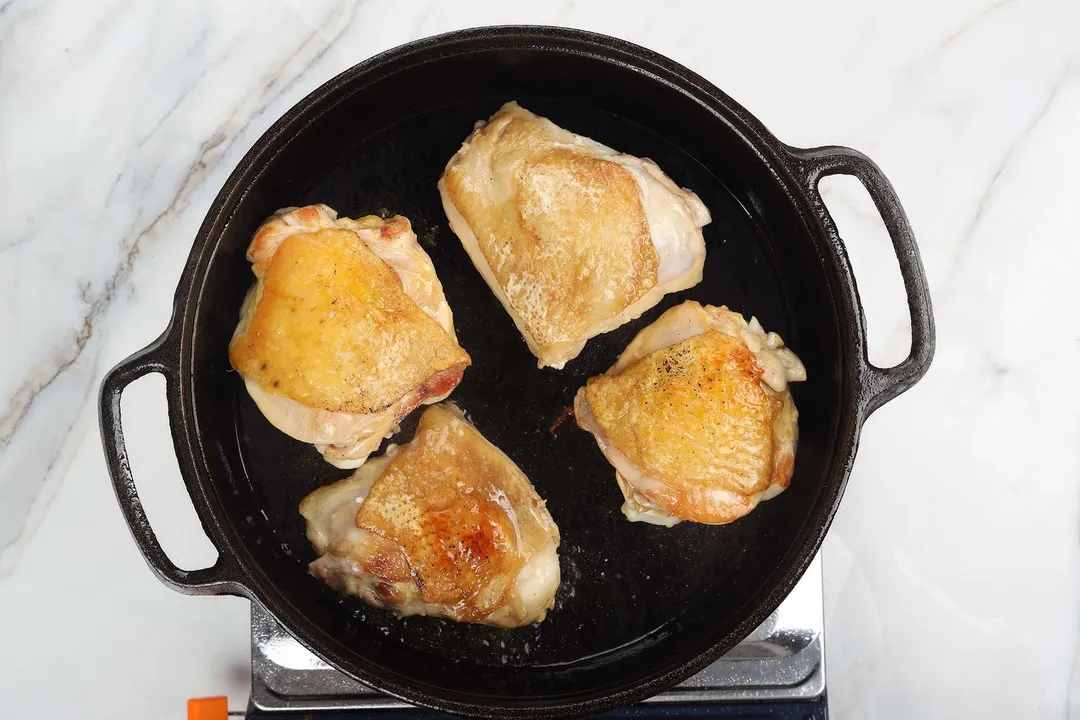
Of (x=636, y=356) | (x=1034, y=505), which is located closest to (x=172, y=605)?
(x=636, y=356)

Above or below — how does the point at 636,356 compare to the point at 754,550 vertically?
above

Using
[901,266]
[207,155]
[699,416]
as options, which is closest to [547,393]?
[699,416]

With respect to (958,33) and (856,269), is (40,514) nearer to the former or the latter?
(856,269)

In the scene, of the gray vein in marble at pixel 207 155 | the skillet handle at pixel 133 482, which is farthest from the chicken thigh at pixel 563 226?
the skillet handle at pixel 133 482

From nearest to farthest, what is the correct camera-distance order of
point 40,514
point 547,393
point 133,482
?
point 133,482 → point 547,393 → point 40,514

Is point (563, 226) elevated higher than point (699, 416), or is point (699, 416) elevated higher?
point (563, 226)

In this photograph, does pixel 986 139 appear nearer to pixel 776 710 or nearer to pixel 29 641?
pixel 776 710
